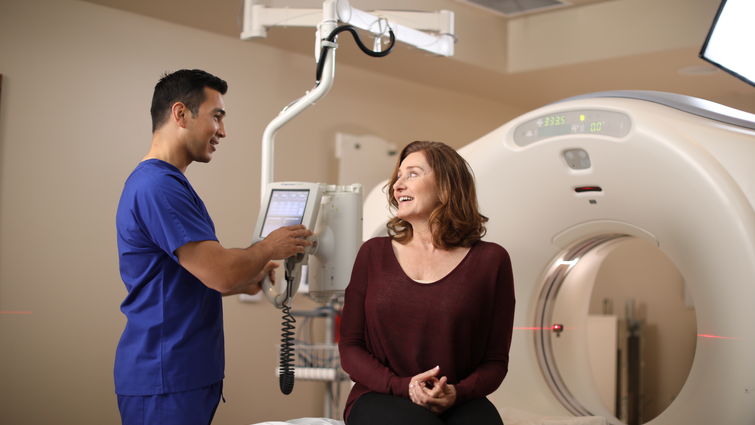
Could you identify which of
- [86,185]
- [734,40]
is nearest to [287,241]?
[86,185]

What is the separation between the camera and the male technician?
1830 millimetres

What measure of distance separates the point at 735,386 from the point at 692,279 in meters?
0.30

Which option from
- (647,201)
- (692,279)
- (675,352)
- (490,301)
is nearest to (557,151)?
(647,201)

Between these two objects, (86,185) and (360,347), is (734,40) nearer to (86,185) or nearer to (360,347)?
(360,347)

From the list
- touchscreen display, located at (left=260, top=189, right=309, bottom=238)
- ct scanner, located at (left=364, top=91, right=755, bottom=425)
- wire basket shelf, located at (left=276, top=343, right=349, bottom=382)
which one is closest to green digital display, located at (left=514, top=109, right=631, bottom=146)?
ct scanner, located at (left=364, top=91, right=755, bottom=425)

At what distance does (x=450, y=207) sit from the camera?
1938 mm

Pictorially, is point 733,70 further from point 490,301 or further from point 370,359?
point 370,359

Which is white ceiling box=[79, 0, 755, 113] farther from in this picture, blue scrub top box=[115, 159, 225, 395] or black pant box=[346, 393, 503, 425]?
black pant box=[346, 393, 503, 425]

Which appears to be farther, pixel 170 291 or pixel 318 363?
pixel 318 363

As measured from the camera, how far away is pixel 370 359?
1.86 metres

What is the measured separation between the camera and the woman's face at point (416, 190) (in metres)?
1.97

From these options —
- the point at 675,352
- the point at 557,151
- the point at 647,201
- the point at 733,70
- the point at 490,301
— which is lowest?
the point at 675,352

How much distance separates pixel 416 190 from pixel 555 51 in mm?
2394

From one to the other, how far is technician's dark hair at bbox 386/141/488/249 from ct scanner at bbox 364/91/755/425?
0.59m
